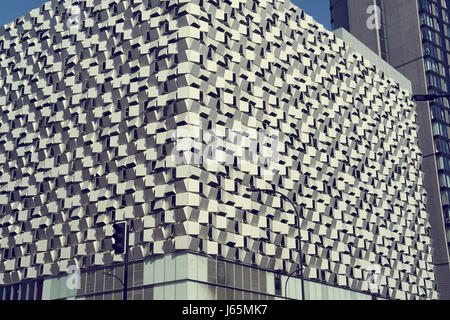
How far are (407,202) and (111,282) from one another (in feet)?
145

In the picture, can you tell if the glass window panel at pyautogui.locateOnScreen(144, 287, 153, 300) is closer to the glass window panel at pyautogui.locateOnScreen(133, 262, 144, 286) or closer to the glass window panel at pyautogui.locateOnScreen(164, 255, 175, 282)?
the glass window panel at pyautogui.locateOnScreen(133, 262, 144, 286)

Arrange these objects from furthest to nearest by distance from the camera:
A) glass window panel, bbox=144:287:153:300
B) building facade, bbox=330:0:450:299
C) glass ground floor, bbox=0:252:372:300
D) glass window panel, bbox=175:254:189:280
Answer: building facade, bbox=330:0:450:299 < glass window panel, bbox=144:287:153:300 < glass ground floor, bbox=0:252:372:300 < glass window panel, bbox=175:254:189:280

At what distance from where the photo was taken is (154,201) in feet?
166

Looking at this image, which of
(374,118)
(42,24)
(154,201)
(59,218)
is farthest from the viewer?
(374,118)

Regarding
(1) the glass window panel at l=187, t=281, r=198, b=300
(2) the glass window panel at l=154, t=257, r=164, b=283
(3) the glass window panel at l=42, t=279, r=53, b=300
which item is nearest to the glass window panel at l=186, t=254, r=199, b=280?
(1) the glass window panel at l=187, t=281, r=198, b=300

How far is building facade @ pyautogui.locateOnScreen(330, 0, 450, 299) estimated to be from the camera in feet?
297

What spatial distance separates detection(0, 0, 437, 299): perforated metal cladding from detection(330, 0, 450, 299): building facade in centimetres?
1733

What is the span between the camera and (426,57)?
100438 mm

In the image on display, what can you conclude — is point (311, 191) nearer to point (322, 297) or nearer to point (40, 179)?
point (322, 297)

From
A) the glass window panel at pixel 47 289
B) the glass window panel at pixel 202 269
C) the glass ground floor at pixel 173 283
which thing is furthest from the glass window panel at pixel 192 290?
the glass window panel at pixel 47 289

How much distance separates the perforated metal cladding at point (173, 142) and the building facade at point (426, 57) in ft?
56.9

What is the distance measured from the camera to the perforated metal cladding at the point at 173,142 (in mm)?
51656

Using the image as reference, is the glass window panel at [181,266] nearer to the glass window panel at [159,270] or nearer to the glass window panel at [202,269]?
Answer: the glass window panel at [202,269]
